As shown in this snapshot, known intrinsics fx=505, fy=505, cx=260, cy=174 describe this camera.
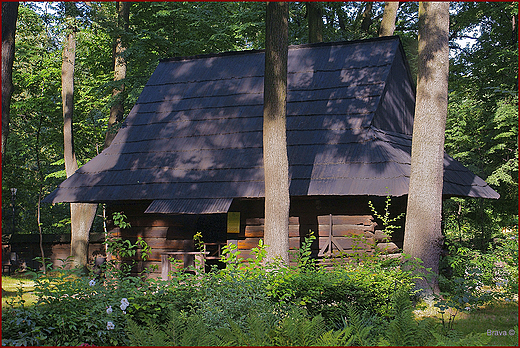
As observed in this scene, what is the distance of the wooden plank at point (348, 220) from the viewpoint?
37.4 ft

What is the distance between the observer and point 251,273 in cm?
700

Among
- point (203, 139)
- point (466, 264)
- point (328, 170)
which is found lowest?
point (466, 264)

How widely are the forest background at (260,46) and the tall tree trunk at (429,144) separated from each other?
9.46 m

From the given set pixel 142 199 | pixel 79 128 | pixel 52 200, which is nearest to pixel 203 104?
pixel 142 199

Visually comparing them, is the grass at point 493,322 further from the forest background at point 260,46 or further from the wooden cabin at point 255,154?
the forest background at point 260,46

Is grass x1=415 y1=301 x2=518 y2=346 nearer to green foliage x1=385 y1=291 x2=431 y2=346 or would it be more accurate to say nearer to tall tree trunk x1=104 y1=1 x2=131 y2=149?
green foliage x1=385 y1=291 x2=431 y2=346

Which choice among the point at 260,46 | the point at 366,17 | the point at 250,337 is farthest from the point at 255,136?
the point at 260,46

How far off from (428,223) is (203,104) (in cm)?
777

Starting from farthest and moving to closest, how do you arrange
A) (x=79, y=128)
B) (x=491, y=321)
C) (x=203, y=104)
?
(x=79, y=128) < (x=203, y=104) < (x=491, y=321)

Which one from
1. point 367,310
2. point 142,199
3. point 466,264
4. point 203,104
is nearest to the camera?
point 367,310

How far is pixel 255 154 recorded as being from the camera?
12562mm

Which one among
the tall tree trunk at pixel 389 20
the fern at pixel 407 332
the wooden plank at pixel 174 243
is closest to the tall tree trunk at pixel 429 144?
the fern at pixel 407 332

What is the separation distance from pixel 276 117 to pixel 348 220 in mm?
3276

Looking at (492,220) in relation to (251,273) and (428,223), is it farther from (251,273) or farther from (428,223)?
(251,273)
